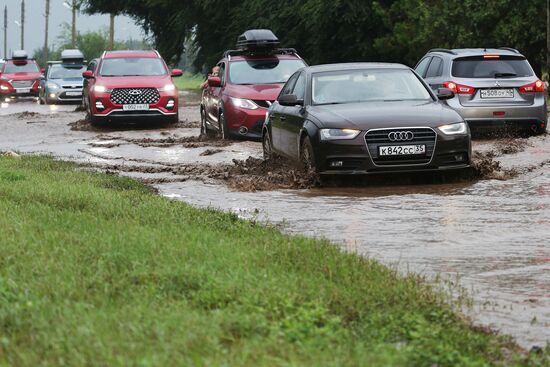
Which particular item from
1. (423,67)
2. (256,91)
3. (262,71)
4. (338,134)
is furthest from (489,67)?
(338,134)

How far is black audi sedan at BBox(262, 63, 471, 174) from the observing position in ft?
46.2

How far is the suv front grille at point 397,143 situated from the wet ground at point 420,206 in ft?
1.11

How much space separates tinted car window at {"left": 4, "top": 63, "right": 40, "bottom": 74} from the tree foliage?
5362 mm

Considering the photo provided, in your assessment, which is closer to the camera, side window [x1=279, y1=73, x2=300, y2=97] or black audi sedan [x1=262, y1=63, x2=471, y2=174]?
black audi sedan [x1=262, y1=63, x2=471, y2=174]

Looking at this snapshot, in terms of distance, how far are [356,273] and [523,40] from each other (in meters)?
29.3

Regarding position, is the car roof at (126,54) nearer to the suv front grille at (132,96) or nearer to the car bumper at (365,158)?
the suv front grille at (132,96)

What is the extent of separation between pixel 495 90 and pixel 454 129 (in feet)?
23.7

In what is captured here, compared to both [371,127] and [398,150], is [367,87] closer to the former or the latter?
[371,127]

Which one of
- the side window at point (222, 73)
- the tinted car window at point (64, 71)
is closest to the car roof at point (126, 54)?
the side window at point (222, 73)

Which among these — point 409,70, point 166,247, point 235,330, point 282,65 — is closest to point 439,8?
point 282,65

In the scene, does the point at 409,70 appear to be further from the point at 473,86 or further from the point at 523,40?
the point at 523,40

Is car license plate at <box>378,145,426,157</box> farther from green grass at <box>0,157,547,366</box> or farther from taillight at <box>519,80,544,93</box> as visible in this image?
taillight at <box>519,80,544,93</box>

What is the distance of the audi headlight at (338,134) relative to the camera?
14.1 metres

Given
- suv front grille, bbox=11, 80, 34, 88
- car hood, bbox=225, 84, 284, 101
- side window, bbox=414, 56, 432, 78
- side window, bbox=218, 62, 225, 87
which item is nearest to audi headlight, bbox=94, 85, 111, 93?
side window, bbox=218, 62, 225, 87
